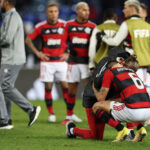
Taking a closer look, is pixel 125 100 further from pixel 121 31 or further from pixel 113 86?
pixel 121 31

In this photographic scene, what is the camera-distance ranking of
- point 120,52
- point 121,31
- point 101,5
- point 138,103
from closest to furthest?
1. point 138,103
2. point 120,52
3. point 121,31
4. point 101,5

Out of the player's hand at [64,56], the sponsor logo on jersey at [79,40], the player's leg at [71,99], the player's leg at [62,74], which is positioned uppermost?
the sponsor logo on jersey at [79,40]

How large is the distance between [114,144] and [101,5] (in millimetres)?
15744

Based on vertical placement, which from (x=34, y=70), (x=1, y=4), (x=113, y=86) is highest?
(x=1, y=4)

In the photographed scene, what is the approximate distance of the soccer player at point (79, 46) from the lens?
9.84m

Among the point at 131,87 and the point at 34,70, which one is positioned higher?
the point at 131,87

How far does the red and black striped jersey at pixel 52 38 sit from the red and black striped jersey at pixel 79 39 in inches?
14.6

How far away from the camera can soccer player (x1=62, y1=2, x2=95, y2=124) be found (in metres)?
9.84

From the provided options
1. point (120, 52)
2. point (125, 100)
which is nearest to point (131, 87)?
point (125, 100)

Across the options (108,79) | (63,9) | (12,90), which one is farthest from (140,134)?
(63,9)

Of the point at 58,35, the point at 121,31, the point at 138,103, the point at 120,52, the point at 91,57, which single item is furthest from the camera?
the point at 58,35

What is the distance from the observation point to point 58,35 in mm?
10367

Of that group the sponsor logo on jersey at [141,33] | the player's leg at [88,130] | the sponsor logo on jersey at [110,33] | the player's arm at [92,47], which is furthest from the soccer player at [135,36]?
the player's leg at [88,130]

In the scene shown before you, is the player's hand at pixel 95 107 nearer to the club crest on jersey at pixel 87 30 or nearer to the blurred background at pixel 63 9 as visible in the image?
the club crest on jersey at pixel 87 30
